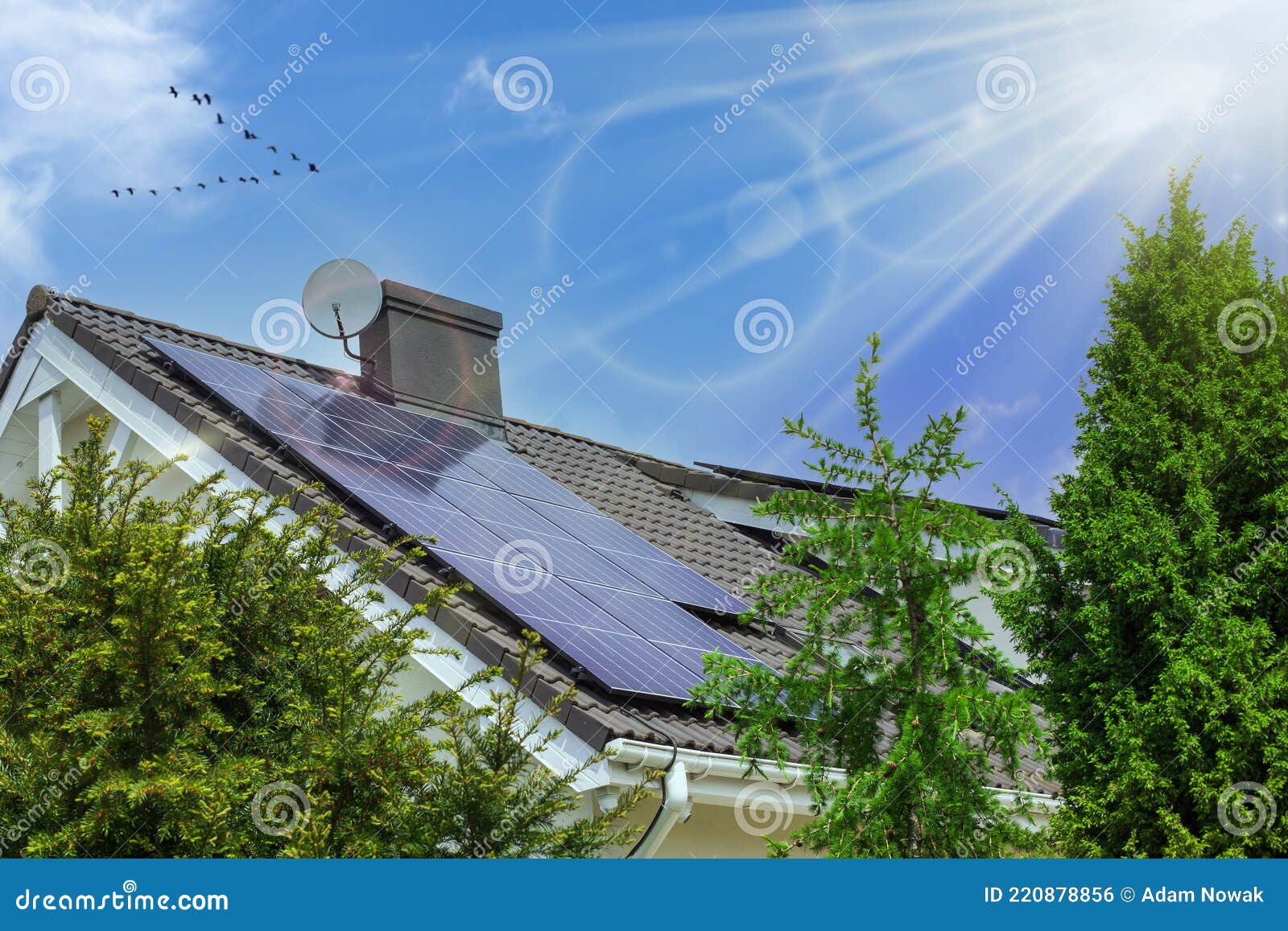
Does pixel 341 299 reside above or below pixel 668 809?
above

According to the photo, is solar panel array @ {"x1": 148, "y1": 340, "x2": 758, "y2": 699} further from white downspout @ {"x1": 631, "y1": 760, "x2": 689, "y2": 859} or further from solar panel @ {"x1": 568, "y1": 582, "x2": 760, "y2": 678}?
white downspout @ {"x1": 631, "y1": 760, "x2": 689, "y2": 859}

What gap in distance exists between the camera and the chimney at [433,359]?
1383 cm

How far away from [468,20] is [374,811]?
10.8 metres

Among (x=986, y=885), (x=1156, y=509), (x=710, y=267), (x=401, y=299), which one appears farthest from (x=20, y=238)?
(x=986, y=885)

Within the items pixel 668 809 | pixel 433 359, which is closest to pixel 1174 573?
pixel 668 809

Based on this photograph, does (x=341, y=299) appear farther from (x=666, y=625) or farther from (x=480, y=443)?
(x=666, y=625)

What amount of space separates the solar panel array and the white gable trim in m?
0.43

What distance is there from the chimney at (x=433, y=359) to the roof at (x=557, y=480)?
0.44 meters

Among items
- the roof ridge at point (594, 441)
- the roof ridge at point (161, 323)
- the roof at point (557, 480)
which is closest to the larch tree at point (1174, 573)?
the roof at point (557, 480)

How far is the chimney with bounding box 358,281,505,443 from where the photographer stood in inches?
544

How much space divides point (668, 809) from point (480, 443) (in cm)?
645

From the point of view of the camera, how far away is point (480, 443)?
12727mm

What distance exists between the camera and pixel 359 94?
592 inches

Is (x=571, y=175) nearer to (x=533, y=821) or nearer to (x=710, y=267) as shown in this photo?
(x=710, y=267)
